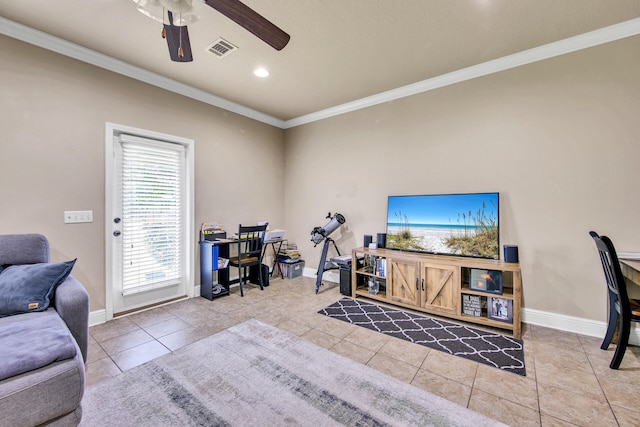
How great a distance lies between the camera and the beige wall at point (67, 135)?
246 cm

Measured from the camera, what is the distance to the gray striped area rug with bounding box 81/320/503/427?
1.59 meters

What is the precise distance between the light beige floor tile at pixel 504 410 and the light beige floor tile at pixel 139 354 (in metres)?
2.38

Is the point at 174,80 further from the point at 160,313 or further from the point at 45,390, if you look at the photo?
the point at 45,390

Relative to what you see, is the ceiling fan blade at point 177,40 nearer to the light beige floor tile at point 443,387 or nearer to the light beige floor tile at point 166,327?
the light beige floor tile at point 166,327

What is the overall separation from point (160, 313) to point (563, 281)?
14.1ft

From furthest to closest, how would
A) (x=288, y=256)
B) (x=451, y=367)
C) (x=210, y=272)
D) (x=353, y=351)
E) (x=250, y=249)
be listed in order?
1. (x=288, y=256)
2. (x=250, y=249)
3. (x=210, y=272)
4. (x=353, y=351)
5. (x=451, y=367)

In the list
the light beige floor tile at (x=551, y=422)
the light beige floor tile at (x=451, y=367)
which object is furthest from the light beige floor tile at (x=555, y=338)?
the light beige floor tile at (x=551, y=422)

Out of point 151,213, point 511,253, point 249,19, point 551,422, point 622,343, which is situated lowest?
point 551,422

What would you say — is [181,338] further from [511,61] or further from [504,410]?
[511,61]

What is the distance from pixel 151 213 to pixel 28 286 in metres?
1.55

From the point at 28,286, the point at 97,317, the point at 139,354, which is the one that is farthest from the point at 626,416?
the point at 97,317

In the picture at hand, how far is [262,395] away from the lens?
70.8 inches

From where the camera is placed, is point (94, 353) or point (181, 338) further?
point (181, 338)

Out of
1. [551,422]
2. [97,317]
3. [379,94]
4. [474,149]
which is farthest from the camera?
[379,94]
